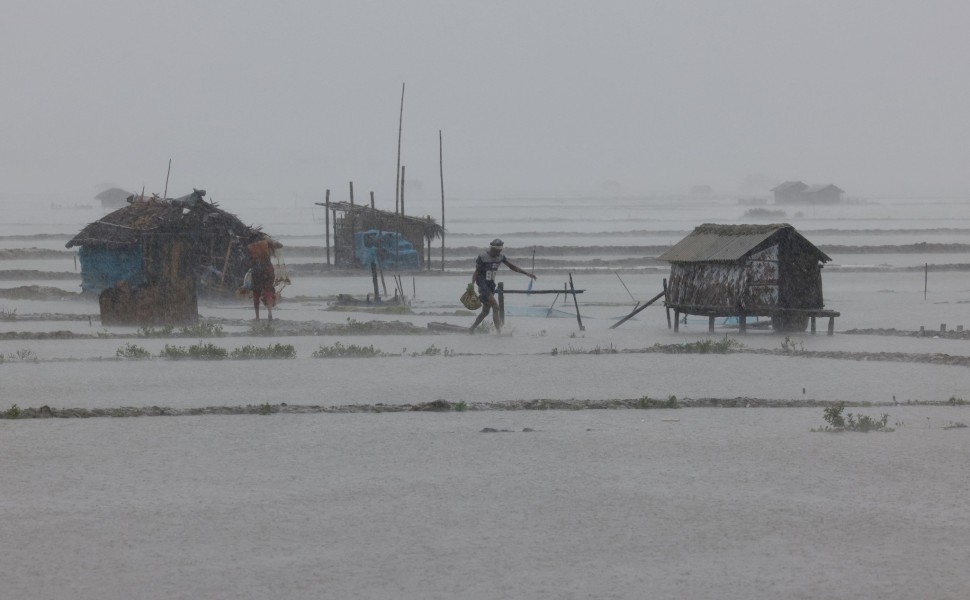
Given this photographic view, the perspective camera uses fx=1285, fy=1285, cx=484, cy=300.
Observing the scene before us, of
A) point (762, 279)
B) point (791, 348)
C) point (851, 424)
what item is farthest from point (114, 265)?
point (851, 424)

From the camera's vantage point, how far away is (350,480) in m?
9.52

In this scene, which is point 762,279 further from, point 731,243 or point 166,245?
point 166,245

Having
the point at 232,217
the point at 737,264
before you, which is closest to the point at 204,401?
the point at 737,264

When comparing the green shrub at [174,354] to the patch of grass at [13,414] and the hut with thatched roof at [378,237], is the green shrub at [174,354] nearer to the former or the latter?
the patch of grass at [13,414]

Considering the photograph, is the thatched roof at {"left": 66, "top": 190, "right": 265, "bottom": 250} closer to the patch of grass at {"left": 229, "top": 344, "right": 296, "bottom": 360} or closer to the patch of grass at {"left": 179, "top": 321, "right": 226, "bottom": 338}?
the patch of grass at {"left": 179, "top": 321, "right": 226, "bottom": 338}

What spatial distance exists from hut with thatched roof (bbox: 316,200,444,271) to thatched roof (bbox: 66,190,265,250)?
12273 millimetres

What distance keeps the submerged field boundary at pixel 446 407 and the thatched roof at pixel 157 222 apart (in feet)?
67.8

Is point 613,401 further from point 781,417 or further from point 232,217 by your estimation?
point 232,217

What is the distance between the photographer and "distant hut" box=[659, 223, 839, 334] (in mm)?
25453

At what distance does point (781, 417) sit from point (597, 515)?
5.28 meters

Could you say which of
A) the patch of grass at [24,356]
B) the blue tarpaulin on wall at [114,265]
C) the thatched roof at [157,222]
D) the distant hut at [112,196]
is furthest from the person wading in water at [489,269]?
the distant hut at [112,196]

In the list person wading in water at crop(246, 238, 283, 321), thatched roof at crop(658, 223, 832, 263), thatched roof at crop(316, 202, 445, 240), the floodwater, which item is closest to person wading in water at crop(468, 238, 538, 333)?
the floodwater

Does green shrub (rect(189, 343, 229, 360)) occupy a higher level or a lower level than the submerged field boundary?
higher

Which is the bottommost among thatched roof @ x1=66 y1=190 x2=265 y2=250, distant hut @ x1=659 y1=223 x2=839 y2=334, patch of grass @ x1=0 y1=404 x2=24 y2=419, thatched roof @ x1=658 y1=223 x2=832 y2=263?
patch of grass @ x1=0 y1=404 x2=24 y2=419
